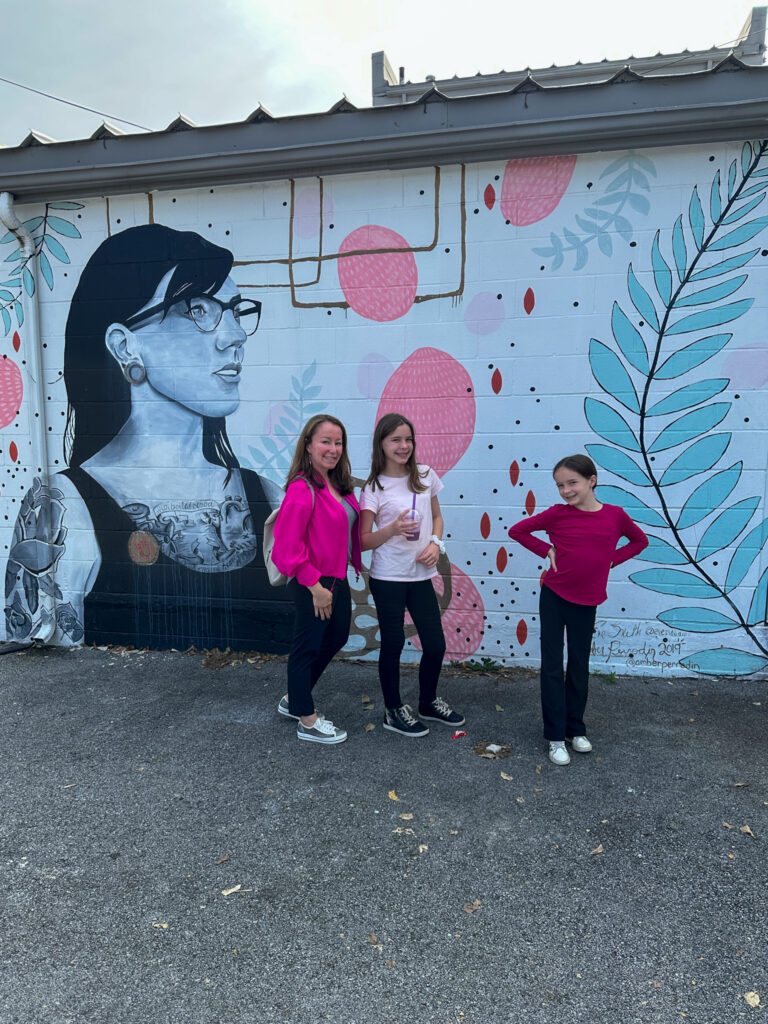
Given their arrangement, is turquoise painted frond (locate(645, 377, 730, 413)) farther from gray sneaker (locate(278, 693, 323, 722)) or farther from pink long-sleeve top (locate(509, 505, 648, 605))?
gray sneaker (locate(278, 693, 323, 722))

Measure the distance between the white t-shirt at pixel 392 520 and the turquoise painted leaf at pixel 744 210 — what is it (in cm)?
241

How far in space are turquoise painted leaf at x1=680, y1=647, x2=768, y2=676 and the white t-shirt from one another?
1937 mm

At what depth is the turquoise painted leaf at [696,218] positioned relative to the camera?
3865 millimetres

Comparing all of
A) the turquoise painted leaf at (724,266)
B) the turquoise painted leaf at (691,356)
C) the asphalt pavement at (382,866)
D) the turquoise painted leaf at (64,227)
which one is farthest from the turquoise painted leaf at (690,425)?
the turquoise painted leaf at (64,227)

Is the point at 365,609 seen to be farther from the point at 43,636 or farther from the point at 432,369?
the point at 43,636

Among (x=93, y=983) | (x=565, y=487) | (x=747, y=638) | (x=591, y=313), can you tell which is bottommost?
(x=93, y=983)

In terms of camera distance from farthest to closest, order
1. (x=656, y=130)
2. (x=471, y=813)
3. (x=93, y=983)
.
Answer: (x=656, y=130), (x=471, y=813), (x=93, y=983)

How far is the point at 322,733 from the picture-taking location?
11.2 ft

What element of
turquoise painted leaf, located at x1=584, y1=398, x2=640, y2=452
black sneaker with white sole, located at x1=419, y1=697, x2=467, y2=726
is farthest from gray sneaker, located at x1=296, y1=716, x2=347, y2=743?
turquoise painted leaf, located at x1=584, y1=398, x2=640, y2=452

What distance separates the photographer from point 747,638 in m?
4.09

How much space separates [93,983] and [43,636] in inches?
134

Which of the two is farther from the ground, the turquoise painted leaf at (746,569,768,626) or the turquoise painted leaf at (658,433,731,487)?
the turquoise painted leaf at (658,433,731,487)

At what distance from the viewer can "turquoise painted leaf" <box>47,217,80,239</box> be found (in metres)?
4.66

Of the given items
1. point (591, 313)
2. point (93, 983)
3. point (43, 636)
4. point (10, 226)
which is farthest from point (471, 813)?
point (10, 226)
